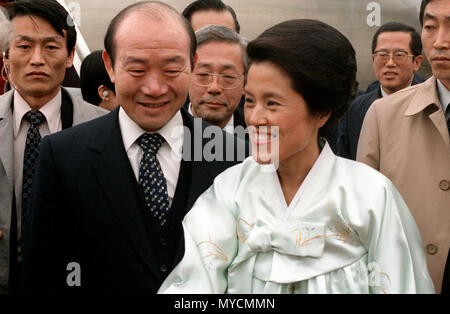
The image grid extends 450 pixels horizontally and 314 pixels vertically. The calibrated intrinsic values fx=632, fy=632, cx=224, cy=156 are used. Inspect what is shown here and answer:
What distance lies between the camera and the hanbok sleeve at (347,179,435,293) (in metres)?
1.85

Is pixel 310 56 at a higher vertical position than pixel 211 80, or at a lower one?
lower

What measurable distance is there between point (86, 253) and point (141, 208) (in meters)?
0.25

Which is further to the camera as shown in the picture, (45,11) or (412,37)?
(412,37)

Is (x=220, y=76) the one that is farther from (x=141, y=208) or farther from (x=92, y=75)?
(x=141, y=208)

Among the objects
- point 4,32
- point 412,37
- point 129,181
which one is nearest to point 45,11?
point 4,32

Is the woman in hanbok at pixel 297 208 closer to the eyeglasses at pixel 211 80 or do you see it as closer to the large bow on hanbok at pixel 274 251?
the large bow on hanbok at pixel 274 251

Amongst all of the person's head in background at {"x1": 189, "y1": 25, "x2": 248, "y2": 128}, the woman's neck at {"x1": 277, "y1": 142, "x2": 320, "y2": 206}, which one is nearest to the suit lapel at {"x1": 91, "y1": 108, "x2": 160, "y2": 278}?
the woman's neck at {"x1": 277, "y1": 142, "x2": 320, "y2": 206}

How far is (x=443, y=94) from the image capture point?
271 cm

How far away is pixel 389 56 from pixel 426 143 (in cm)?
278

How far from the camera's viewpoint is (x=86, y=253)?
7.30ft

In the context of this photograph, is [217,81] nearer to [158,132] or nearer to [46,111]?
[46,111]

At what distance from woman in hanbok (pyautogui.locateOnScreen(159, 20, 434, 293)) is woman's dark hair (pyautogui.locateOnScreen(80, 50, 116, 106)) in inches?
93.2

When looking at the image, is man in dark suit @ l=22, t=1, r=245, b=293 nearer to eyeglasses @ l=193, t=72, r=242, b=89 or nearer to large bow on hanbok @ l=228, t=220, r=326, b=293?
large bow on hanbok @ l=228, t=220, r=326, b=293

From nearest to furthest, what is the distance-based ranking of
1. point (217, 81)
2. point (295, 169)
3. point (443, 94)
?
point (295, 169), point (443, 94), point (217, 81)
